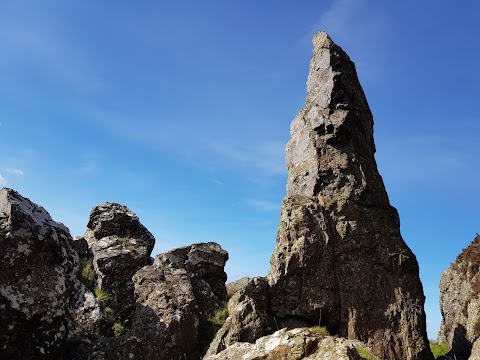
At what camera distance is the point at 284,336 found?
9.05 m

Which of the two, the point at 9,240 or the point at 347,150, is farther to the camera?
→ the point at 347,150

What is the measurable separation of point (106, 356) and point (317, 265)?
8.78 meters

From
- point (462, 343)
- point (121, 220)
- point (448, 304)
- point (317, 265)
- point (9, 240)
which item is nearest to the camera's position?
point (9, 240)

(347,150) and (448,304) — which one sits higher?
(347,150)

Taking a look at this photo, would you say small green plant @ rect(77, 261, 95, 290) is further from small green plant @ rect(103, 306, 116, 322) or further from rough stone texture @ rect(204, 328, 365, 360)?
rough stone texture @ rect(204, 328, 365, 360)

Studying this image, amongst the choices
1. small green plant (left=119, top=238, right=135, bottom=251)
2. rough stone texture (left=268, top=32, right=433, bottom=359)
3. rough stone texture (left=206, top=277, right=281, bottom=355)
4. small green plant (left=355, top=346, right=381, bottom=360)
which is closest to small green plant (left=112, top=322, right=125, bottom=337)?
rough stone texture (left=206, top=277, right=281, bottom=355)

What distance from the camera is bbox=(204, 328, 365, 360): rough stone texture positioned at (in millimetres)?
8141

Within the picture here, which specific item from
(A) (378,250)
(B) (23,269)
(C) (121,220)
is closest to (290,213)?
(A) (378,250)

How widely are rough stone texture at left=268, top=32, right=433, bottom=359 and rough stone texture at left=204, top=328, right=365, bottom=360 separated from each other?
820cm

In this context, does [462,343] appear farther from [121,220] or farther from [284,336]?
[121,220]

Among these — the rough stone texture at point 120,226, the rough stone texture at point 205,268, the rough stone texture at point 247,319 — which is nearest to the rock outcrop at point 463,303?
the rough stone texture at point 247,319

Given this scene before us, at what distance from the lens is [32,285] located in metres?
12.0

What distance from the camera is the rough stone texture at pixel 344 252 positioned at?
1717cm

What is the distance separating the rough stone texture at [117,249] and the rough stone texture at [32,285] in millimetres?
7565
